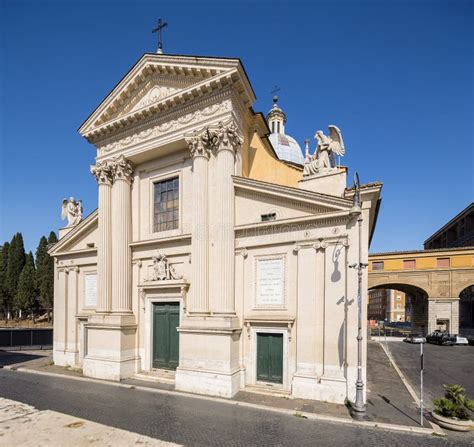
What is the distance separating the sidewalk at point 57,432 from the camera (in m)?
7.95

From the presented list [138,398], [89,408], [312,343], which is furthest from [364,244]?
[89,408]

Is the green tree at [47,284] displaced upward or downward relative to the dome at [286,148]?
downward

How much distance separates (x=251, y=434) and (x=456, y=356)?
23216 mm

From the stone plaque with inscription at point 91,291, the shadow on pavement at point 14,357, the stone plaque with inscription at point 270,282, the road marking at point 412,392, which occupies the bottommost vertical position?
the shadow on pavement at point 14,357

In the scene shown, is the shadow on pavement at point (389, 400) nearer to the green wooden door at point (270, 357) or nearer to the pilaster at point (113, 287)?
the green wooden door at point (270, 357)

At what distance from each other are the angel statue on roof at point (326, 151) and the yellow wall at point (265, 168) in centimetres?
282

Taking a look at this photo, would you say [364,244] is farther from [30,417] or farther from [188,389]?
[30,417]

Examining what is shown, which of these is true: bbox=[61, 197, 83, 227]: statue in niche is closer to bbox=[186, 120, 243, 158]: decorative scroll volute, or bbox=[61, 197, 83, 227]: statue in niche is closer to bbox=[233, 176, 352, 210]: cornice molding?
bbox=[186, 120, 243, 158]: decorative scroll volute

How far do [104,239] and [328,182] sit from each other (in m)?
11.1

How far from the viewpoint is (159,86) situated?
1545cm

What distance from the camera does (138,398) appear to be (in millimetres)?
11750

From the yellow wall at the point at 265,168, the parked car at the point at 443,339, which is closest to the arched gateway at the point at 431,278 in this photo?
the parked car at the point at 443,339

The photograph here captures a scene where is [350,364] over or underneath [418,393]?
over

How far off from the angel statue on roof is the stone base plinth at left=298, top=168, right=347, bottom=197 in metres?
0.25
